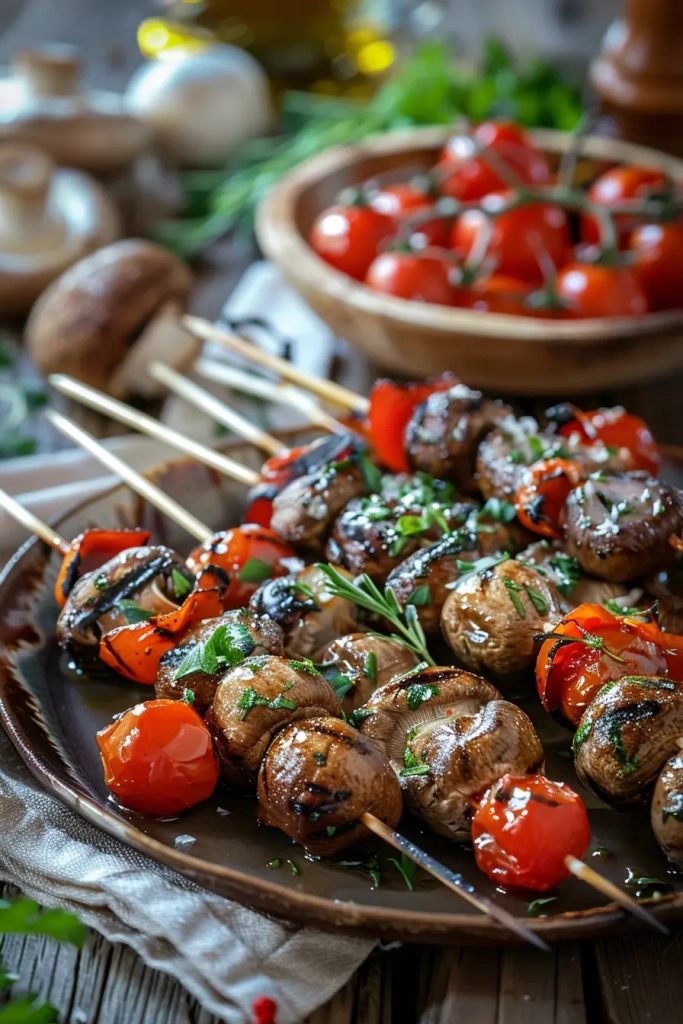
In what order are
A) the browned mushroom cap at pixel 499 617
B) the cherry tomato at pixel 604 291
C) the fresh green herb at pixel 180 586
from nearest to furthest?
the browned mushroom cap at pixel 499 617, the fresh green herb at pixel 180 586, the cherry tomato at pixel 604 291

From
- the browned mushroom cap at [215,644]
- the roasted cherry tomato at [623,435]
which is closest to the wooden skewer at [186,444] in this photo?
the browned mushroom cap at [215,644]

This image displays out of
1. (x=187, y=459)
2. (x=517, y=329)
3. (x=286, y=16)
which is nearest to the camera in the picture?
(x=187, y=459)

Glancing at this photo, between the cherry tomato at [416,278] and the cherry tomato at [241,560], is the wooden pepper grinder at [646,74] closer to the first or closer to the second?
the cherry tomato at [416,278]

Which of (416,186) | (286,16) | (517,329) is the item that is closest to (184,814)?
(517,329)

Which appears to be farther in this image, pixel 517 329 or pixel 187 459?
pixel 517 329

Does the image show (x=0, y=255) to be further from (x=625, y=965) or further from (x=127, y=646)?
(x=625, y=965)

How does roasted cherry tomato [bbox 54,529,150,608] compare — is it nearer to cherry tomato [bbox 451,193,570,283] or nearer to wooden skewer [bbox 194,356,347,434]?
wooden skewer [bbox 194,356,347,434]

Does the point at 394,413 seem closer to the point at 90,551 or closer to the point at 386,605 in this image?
the point at 386,605

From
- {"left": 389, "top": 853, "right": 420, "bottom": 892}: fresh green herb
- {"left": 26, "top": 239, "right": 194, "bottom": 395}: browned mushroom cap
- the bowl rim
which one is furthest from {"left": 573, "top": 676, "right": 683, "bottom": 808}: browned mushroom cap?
{"left": 26, "top": 239, "right": 194, "bottom": 395}: browned mushroom cap
